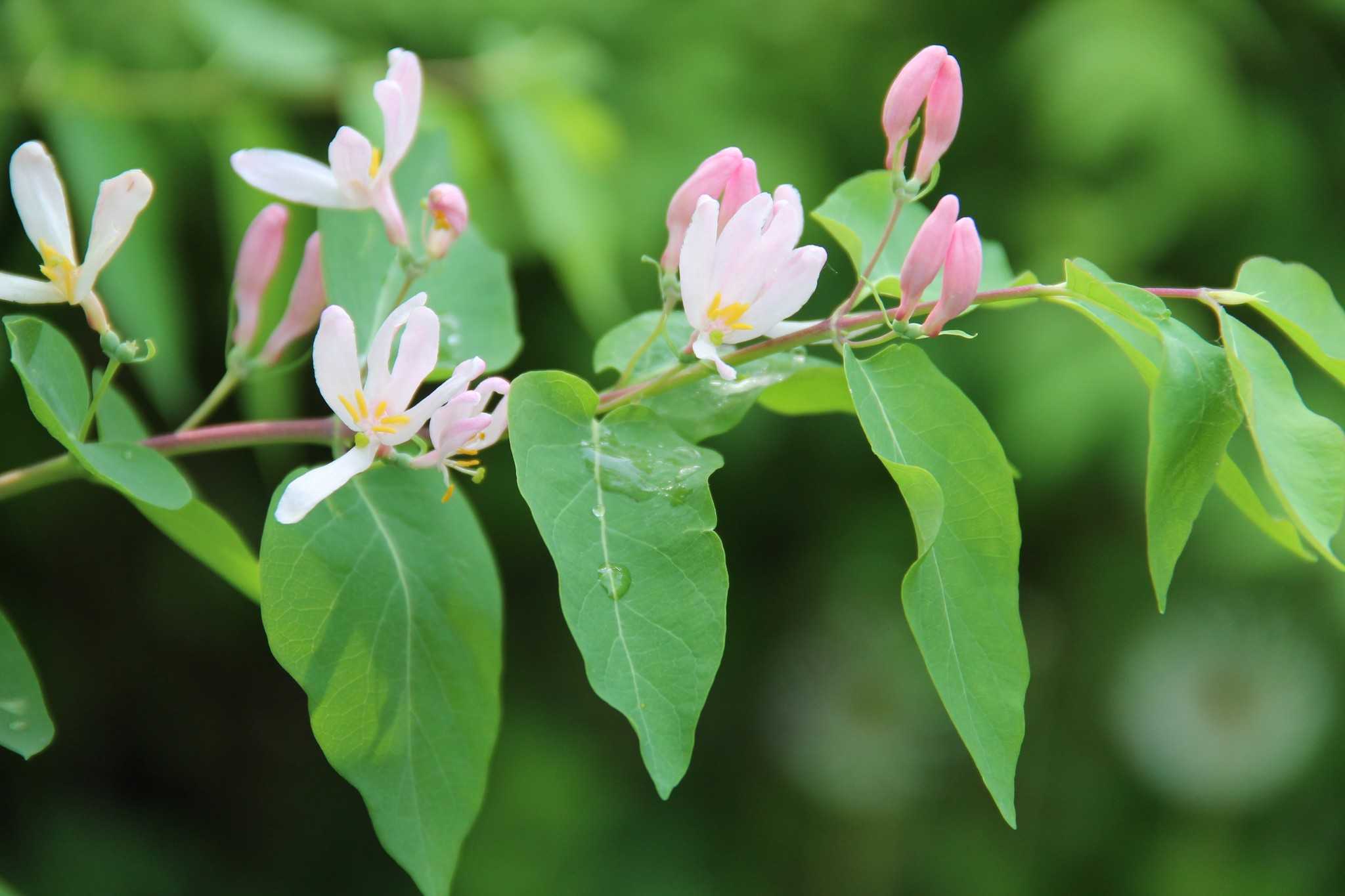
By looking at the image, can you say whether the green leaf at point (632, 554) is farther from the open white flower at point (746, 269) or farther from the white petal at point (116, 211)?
the white petal at point (116, 211)

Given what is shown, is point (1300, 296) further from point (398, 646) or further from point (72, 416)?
point (72, 416)

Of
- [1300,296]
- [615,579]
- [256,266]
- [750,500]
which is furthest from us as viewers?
[750,500]

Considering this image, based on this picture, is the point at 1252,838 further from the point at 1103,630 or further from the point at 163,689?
the point at 163,689

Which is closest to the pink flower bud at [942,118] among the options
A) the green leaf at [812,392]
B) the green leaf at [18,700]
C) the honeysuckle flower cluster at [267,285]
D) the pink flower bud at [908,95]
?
the pink flower bud at [908,95]

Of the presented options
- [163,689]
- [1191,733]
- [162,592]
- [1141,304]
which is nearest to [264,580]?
[1141,304]

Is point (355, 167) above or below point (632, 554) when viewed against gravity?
above

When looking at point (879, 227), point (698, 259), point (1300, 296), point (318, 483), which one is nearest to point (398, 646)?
point (318, 483)
